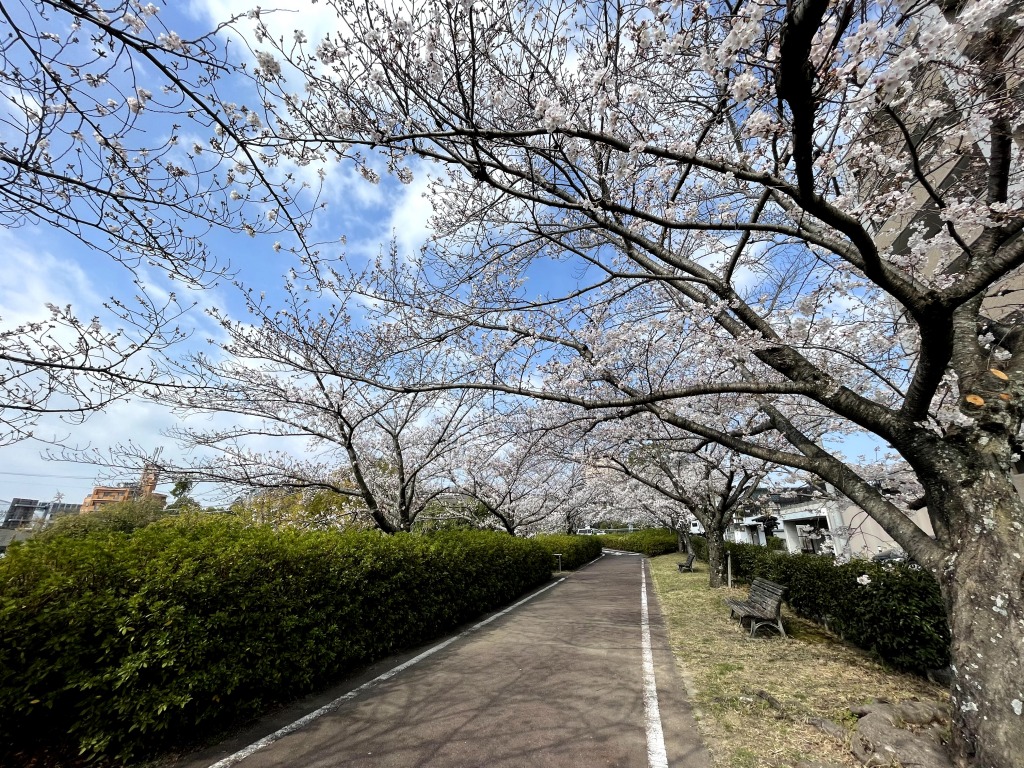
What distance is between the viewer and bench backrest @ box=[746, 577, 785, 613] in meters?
7.54

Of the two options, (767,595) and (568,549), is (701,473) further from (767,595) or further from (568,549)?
(568,549)

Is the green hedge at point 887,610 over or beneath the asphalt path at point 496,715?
over

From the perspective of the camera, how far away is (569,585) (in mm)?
15031

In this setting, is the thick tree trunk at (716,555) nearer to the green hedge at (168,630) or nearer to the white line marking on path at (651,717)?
the white line marking on path at (651,717)

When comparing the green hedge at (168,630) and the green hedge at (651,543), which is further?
the green hedge at (651,543)

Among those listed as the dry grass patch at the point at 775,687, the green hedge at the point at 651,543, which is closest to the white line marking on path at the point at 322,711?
the dry grass patch at the point at 775,687

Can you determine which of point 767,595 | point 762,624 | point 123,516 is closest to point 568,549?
point 767,595

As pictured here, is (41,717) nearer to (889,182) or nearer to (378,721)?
(378,721)

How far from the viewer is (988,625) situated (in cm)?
308

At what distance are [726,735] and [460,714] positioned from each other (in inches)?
97.7

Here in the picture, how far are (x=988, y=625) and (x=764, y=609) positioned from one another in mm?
5326

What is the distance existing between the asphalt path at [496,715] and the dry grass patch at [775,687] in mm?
326

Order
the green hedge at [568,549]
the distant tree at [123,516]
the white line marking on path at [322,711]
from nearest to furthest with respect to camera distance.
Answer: the white line marking on path at [322,711]
the green hedge at [568,549]
the distant tree at [123,516]

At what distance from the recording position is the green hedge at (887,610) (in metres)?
5.14
